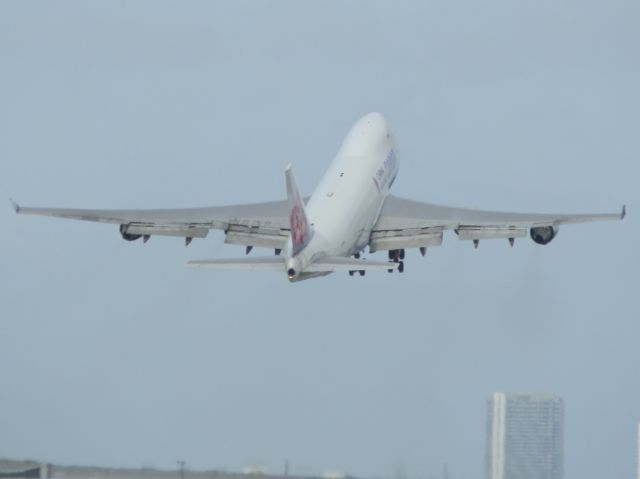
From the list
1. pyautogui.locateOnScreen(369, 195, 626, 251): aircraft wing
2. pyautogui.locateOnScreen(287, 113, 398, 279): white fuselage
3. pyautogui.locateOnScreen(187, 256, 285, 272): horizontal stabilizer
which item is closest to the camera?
pyautogui.locateOnScreen(187, 256, 285, 272): horizontal stabilizer

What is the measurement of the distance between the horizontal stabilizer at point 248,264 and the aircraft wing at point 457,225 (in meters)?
13.6

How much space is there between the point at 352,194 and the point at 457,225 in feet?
17.0

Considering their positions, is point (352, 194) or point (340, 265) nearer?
point (340, 265)

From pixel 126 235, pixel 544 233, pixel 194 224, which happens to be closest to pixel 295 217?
pixel 194 224

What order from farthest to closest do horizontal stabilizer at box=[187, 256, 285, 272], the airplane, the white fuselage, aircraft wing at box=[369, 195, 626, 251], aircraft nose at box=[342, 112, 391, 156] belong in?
1. aircraft nose at box=[342, 112, 391, 156]
2. aircraft wing at box=[369, 195, 626, 251]
3. the white fuselage
4. the airplane
5. horizontal stabilizer at box=[187, 256, 285, 272]

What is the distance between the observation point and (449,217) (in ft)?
341

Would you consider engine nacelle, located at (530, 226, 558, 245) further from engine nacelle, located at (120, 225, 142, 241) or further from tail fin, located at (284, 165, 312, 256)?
engine nacelle, located at (120, 225, 142, 241)

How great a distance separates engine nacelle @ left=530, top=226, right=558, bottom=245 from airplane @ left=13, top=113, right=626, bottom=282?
5 cm

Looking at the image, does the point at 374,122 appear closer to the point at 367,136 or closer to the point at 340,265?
the point at 367,136

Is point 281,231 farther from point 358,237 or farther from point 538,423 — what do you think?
point 538,423

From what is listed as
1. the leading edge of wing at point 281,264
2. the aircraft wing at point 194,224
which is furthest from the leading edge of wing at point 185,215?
the leading edge of wing at point 281,264

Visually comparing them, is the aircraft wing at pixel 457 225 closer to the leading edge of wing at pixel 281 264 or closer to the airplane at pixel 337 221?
the airplane at pixel 337 221

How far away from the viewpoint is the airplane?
94812mm

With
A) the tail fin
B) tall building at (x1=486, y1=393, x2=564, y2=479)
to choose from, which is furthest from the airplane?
tall building at (x1=486, y1=393, x2=564, y2=479)
